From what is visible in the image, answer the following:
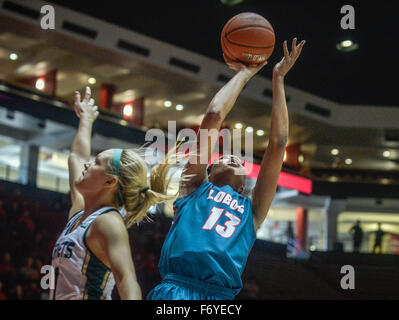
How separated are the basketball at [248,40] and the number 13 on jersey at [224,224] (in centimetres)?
77

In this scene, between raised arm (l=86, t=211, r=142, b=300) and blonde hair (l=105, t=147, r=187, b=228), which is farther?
blonde hair (l=105, t=147, r=187, b=228)

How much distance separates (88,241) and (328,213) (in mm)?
19080

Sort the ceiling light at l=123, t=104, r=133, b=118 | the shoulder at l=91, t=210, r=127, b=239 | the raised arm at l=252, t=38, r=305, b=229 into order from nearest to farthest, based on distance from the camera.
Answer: the shoulder at l=91, t=210, r=127, b=239, the raised arm at l=252, t=38, r=305, b=229, the ceiling light at l=123, t=104, r=133, b=118

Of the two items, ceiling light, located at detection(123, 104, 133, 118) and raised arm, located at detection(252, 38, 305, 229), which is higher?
ceiling light, located at detection(123, 104, 133, 118)

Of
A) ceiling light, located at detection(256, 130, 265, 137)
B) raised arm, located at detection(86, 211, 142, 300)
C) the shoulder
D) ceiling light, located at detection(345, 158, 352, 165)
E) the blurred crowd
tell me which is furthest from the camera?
ceiling light, located at detection(345, 158, 352, 165)

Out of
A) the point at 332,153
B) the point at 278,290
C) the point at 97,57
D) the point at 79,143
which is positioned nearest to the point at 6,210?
the point at 97,57

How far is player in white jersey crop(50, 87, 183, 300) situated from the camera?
2.03m

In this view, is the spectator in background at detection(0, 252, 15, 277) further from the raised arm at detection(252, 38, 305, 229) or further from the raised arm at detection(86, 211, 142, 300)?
the raised arm at detection(86, 211, 142, 300)

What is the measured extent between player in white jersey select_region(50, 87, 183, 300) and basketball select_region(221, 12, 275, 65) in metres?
0.69

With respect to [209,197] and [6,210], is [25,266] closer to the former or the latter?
[6,210]

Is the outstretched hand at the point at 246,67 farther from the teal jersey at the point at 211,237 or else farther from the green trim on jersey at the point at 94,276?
the green trim on jersey at the point at 94,276

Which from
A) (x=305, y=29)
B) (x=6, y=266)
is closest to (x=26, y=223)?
(x=6, y=266)

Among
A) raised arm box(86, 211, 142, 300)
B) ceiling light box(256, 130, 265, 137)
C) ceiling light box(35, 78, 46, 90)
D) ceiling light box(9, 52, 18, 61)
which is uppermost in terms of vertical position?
ceiling light box(9, 52, 18, 61)

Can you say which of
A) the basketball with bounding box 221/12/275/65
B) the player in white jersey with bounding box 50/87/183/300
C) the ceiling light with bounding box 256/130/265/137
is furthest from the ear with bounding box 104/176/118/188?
the ceiling light with bounding box 256/130/265/137
